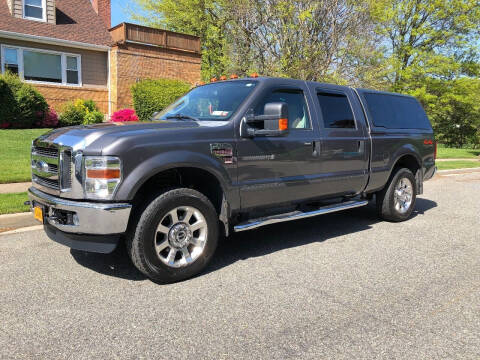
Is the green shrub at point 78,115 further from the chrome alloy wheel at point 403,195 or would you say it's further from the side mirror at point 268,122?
the side mirror at point 268,122

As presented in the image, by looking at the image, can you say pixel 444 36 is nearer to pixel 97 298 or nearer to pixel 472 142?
pixel 472 142

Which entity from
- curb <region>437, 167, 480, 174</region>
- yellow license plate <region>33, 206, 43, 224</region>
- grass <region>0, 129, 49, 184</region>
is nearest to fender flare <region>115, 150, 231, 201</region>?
yellow license plate <region>33, 206, 43, 224</region>

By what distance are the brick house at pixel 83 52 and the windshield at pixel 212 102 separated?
1577 centimetres

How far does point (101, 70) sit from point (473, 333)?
817 inches

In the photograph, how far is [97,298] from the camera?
3.56 meters

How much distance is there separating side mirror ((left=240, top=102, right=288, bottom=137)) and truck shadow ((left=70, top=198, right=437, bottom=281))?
4.65 ft

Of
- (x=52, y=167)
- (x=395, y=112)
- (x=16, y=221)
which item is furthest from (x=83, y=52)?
(x=52, y=167)

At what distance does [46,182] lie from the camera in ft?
13.4

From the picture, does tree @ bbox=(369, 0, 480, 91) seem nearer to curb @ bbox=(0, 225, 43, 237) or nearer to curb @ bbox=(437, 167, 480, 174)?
curb @ bbox=(437, 167, 480, 174)

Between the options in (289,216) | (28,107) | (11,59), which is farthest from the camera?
(11,59)

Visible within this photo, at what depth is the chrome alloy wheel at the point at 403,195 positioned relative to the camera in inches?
257

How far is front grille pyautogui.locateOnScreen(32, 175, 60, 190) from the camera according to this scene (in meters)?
3.89

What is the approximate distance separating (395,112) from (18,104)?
13362mm

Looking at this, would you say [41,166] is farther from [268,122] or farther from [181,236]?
[268,122]
